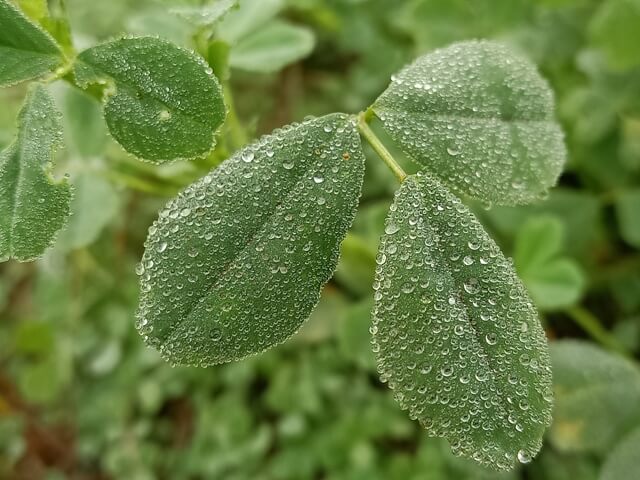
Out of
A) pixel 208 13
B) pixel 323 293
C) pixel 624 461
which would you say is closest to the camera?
pixel 208 13

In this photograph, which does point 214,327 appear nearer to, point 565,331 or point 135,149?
point 135,149

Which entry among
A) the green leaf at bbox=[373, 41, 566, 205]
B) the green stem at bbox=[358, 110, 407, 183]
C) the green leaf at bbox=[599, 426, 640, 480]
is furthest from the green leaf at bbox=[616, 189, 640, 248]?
the green stem at bbox=[358, 110, 407, 183]

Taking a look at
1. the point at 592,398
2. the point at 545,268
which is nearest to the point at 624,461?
the point at 592,398

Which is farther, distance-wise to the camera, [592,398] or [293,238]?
[592,398]

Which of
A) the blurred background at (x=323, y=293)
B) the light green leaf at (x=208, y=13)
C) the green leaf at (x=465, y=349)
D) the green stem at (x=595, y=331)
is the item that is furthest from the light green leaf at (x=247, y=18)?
the green stem at (x=595, y=331)

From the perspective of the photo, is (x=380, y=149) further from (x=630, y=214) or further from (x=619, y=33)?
(x=630, y=214)

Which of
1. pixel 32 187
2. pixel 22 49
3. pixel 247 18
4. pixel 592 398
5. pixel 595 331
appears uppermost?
pixel 22 49

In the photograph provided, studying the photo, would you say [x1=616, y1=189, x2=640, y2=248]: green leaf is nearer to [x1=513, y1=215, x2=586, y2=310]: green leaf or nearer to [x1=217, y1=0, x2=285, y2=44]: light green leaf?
[x1=513, y1=215, x2=586, y2=310]: green leaf
